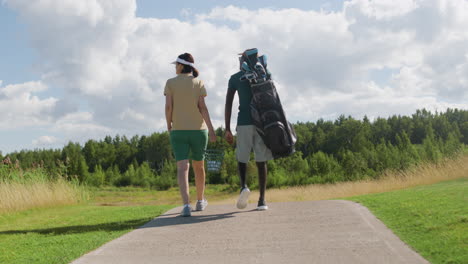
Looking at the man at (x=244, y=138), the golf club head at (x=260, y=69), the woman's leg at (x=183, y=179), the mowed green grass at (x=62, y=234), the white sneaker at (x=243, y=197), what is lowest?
the mowed green grass at (x=62, y=234)

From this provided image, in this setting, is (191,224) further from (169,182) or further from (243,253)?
(169,182)

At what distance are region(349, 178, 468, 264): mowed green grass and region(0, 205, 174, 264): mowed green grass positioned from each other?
3095mm

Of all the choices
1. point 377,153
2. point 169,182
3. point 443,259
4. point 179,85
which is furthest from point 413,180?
point 169,182

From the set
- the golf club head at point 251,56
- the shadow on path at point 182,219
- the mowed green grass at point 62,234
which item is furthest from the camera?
the golf club head at point 251,56

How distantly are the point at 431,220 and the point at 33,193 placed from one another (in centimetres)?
878

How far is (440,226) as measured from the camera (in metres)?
4.40

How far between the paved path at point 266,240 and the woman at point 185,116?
2.37 feet

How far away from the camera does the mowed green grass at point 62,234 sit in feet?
14.6

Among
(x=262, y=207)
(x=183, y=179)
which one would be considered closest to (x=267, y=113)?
(x=262, y=207)

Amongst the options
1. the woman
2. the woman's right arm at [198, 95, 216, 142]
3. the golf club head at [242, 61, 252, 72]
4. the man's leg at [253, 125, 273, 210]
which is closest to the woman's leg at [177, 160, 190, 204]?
the woman

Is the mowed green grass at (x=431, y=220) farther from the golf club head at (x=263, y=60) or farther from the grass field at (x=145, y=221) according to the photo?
the golf club head at (x=263, y=60)

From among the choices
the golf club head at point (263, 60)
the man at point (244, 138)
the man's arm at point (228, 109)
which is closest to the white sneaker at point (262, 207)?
the man at point (244, 138)

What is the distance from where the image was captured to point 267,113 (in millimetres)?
6145

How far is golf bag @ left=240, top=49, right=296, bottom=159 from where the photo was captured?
6.14 metres
